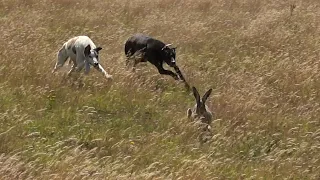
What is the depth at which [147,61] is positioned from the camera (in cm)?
1133

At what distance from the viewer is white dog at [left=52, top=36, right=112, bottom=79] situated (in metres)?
9.48

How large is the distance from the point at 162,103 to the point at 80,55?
2258 millimetres

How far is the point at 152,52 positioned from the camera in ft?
35.8

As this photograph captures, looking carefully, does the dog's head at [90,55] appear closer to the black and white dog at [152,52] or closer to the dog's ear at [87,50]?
the dog's ear at [87,50]

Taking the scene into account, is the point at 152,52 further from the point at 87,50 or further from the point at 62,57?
the point at 62,57

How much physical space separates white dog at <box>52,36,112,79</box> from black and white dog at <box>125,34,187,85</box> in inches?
39.4

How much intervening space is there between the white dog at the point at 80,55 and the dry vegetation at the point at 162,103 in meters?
0.20

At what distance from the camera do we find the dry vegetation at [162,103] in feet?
17.9

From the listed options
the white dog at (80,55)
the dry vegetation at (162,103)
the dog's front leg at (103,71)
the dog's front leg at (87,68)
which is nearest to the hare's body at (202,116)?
the dry vegetation at (162,103)

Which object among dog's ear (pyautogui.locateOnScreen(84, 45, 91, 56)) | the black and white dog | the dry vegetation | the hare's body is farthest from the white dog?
the hare's body

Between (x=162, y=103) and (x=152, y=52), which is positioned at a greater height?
(x=152, y=52)

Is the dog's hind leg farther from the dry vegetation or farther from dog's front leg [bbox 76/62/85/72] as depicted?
dog's front leg [bbox 76/62/85/72]

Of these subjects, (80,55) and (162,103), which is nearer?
(162,103)

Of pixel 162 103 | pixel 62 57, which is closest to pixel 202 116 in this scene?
pixel 162 103
